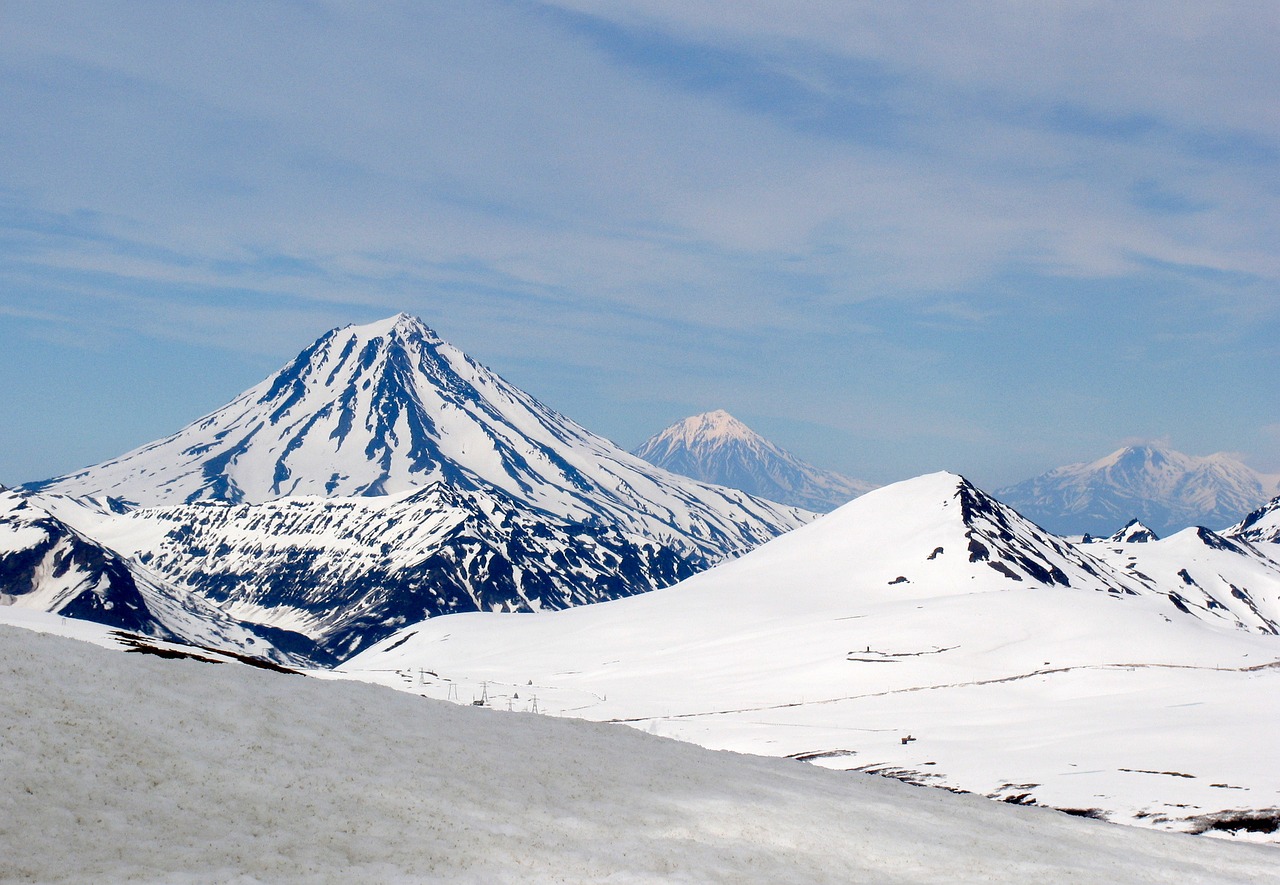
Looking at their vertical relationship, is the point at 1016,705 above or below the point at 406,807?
above

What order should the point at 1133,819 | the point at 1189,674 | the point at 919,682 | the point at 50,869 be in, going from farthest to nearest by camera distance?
the point at 919,682 → the point at 1189,674 → the point at 1133,819 → the point at 50,869

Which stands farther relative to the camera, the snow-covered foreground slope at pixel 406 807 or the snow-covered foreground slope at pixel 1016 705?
the snow-covered foreground slope at pixel 1016 705

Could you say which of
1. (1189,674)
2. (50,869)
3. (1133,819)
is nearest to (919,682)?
(1189,674)

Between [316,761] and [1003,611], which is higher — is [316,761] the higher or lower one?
the lower one

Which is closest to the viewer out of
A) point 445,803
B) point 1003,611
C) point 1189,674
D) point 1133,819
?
point 445,803

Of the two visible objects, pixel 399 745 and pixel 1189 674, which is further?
pixel 1189 674

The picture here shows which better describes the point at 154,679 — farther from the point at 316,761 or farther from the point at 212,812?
the point at 212,812

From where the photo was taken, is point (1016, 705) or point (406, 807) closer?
point (406, 807)

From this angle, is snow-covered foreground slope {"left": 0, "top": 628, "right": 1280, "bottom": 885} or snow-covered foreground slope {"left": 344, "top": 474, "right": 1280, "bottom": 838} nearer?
snow-covered foreground slope {"left": 0, "top": 628, "right": 1280, "bottom": 885}
